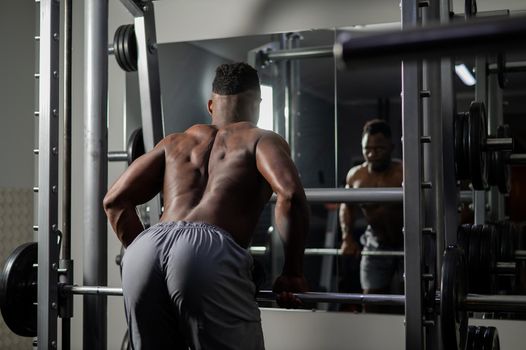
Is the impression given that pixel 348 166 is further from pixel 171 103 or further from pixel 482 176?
pixel 482 176

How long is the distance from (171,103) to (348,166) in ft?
3.31

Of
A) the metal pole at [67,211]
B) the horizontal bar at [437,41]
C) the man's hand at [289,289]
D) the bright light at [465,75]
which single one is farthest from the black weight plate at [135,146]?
the horizontal bar at [437,41]

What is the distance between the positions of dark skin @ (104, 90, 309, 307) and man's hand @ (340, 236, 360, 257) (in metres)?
1.86

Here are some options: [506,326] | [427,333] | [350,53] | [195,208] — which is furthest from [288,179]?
A: [506,326]

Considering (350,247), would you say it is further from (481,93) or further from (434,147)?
(434,147)

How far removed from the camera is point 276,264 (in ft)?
12.8

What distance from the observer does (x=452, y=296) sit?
1.97 meters

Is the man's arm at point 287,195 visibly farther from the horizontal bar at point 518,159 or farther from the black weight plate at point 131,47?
the black weight plate at point 131,47

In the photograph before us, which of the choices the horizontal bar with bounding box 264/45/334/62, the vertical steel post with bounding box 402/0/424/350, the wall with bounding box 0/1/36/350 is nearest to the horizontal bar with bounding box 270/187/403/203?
the vertical steel post with bounding box 402/0/424/350

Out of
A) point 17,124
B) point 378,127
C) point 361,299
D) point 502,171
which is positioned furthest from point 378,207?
point 17,124

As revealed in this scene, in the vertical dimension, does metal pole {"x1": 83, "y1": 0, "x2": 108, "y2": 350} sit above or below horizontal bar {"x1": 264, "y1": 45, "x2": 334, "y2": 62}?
below

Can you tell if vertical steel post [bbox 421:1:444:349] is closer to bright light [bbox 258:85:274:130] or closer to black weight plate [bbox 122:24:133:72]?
black weight plate [bbox 122:24:133:72]

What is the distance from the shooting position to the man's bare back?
3959 mm

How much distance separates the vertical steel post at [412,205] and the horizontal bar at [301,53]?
1.52 meters
